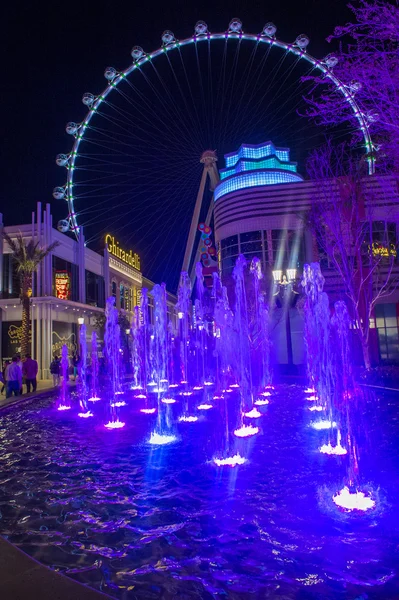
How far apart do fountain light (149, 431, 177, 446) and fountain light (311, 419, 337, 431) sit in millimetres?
3105

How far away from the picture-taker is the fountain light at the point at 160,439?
866 cm

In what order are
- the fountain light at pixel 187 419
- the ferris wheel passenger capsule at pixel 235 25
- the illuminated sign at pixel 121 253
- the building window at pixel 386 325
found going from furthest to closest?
the illuminated sign at pixel 121 253, the building window at pixel 386 325, the ferris wheel passenger capsule at pixel 235 25, the fountain light at pixel 187 419

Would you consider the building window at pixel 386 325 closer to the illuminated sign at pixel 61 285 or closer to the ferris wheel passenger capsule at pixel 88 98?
the illuminated sign at pixel 61 285

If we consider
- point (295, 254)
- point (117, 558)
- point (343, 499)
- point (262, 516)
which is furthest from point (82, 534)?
point (295, 254)

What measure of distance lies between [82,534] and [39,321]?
2447 centimetres

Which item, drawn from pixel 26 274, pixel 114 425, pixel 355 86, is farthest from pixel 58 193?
pixel 355 86

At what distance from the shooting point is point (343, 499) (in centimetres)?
512

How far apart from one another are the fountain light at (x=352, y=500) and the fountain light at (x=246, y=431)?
3785mm

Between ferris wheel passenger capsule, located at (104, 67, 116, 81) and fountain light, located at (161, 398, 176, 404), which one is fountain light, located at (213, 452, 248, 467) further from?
ferris wheel passenger capsule, located at (104, 67, 116, 81)

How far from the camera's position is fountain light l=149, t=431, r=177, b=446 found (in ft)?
28.4

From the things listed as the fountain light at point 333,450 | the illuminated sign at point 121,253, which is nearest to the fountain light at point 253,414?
the fountain light at point 333,450

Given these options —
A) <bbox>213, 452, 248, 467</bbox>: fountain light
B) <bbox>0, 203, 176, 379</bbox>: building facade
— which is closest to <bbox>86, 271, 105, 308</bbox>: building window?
<bbox>0, 203, 176, 379</bbox>: building facade

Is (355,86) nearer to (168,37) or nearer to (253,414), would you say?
(253,414)

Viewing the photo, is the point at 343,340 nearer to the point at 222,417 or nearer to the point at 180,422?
the point at 222,417
